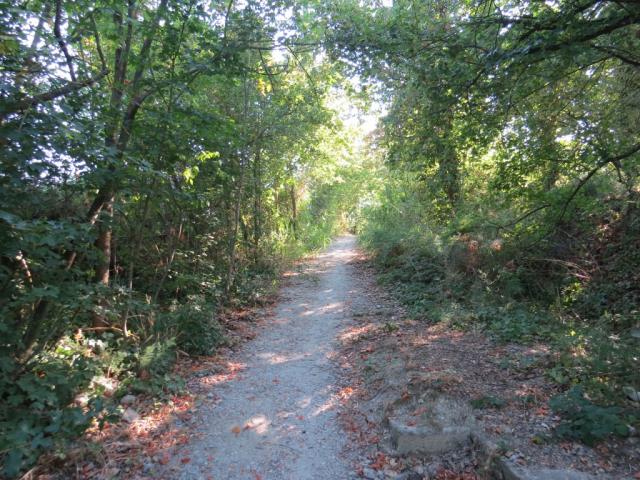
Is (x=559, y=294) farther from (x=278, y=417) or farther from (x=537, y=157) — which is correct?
(x=278, y=417)

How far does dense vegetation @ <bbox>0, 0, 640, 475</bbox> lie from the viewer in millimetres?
3197

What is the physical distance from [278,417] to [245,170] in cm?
627

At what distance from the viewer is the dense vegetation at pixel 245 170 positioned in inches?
126

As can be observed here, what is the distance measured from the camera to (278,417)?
4.25 metres

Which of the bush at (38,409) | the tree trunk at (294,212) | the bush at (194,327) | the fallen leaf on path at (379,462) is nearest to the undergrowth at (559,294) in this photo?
the fallen leaf on path at (379,462)

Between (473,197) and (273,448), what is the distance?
8.72 metres

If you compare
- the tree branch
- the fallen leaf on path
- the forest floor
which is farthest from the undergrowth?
the tree branch

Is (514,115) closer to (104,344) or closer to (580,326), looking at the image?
(580,326)

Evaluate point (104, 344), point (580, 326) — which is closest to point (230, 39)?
A: point (104, 344)

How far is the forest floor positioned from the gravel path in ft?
0.05

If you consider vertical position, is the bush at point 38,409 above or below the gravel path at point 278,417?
above

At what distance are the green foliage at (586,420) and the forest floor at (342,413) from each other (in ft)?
0.28

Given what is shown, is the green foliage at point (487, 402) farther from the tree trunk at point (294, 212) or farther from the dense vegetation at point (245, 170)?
the tree trunk at point (294, 212)

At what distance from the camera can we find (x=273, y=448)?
3.69 m
